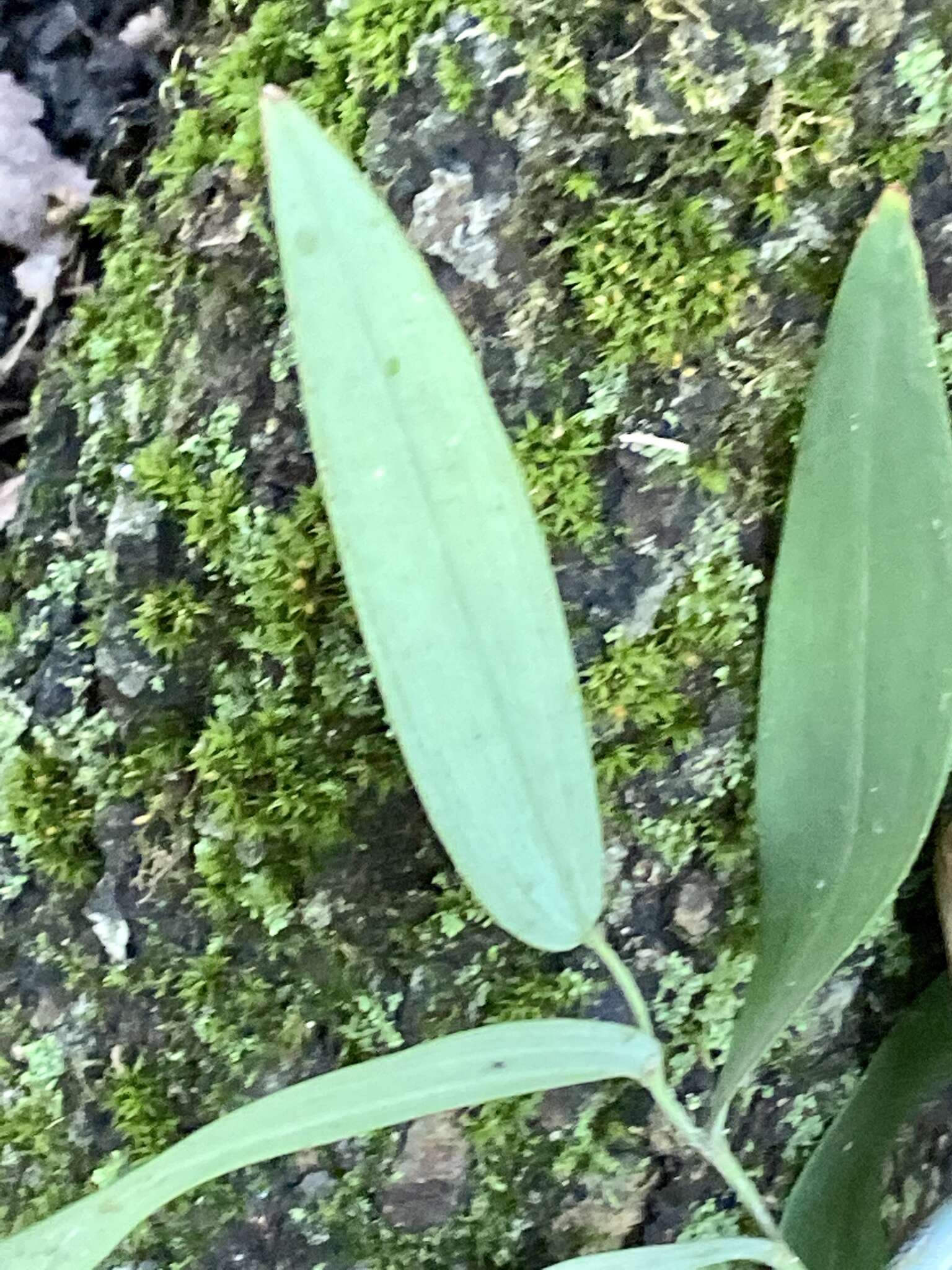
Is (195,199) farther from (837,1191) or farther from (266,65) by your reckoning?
(837,1191)

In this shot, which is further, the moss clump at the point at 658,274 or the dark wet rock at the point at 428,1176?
the dark wet rock at the point at 428,1176

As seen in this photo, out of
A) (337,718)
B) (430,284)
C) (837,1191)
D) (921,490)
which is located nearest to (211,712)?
(337,718)

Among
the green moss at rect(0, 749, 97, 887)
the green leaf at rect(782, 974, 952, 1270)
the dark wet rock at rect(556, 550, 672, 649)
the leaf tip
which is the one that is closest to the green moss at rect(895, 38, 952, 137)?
the leaf tip

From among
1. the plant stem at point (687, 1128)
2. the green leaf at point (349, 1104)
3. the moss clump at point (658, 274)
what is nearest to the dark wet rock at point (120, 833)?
the green leaf at point (349, 1104)

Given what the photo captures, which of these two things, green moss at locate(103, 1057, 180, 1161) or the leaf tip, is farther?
green moss at locate(103, 1057, 180, 1161)

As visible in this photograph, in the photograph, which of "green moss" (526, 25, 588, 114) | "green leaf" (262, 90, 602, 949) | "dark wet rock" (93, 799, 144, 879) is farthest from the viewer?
"dark wet rock" (93, 799, 144, 879)

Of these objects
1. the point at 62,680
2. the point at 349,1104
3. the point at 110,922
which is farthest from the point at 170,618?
the point at 349,1104

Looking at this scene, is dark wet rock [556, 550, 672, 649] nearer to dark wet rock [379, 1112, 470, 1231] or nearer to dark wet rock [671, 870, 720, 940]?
dark wet rock [671, 870, 720, 940]

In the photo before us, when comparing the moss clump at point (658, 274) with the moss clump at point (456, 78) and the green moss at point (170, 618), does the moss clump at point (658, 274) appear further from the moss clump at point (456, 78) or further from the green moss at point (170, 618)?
the green moss at point (170, 618)
